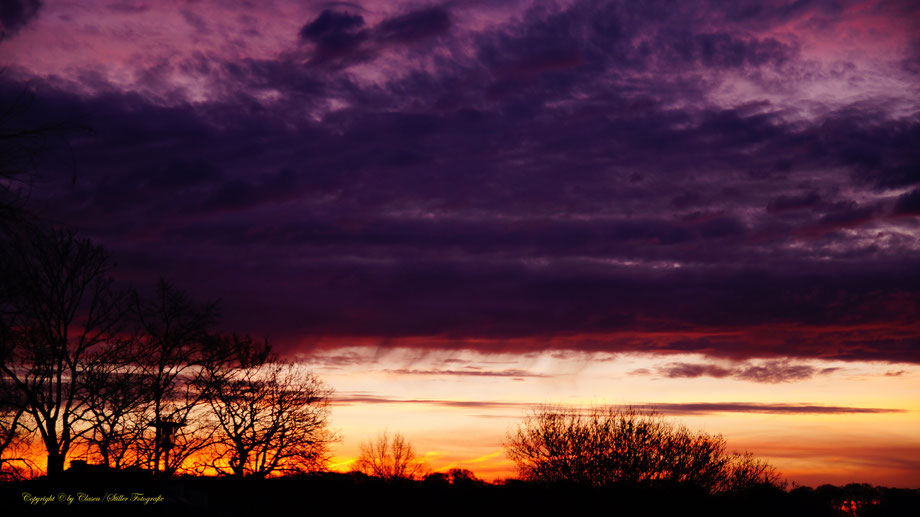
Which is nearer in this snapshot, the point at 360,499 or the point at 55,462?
the point at 55,462

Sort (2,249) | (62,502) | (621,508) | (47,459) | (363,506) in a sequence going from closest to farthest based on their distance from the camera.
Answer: (2,249) → (62,502) → (47,459) → (363,506) → (621,508)

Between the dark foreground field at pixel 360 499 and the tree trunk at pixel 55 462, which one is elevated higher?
the tree trunk at pixel 55 462

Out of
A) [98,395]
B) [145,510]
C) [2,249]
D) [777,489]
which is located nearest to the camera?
[2,249]

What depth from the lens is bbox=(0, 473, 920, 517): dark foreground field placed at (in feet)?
85.1

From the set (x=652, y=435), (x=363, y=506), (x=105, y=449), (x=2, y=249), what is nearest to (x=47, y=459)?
(x=105, y=449)

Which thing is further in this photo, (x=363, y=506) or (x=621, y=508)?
(x=621, y=508)

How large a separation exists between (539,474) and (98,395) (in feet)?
132

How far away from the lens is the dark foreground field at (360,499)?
26.0 metres

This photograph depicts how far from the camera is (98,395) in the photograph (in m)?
38.7

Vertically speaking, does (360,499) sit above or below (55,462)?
below

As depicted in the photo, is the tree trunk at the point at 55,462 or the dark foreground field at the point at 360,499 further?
the tree trunk at the point at 55,462

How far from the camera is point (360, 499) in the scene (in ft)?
190

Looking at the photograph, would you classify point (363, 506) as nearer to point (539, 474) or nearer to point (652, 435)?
point (539, 474)

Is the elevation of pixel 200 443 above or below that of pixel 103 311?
below
